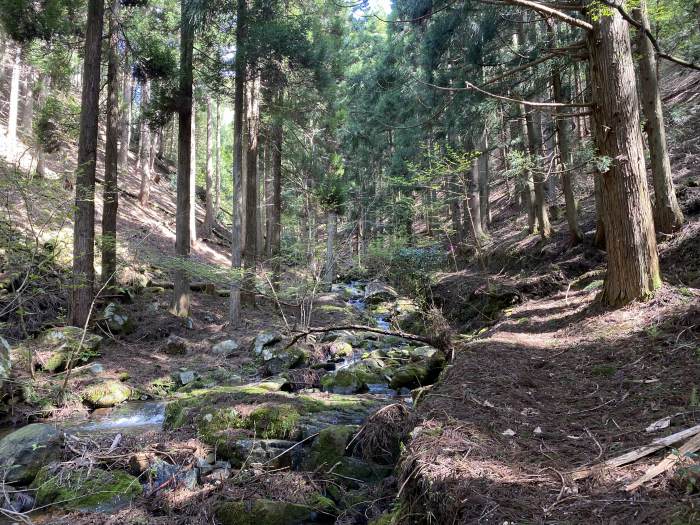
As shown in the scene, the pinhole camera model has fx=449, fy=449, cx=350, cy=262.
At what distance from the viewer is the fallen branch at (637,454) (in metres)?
2.57

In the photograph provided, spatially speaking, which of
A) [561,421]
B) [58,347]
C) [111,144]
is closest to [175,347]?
Result: [58,347]

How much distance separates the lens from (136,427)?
674 cm

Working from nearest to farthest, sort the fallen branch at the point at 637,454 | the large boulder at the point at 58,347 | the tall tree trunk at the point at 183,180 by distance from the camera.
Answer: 1. the fallen branch at the point at 637,454
2. the large boulder at the point at 58,347
3. the tall tree trunk at the point at 183,180

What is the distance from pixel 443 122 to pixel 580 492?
13763mm

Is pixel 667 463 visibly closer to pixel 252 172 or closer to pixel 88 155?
pixel 88 155

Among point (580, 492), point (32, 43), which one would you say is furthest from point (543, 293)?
point (32, 43)

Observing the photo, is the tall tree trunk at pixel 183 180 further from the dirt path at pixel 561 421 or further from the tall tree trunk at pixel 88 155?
the dirt path at pixel 561 421

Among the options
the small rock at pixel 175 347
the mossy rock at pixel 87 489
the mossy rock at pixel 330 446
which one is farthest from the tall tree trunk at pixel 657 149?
the small rock at pixel 175 347

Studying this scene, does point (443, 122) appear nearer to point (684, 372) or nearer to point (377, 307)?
point (377, 307)

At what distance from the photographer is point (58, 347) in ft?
27.8

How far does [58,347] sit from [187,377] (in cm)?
241

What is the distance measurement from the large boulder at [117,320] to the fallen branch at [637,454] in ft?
36.1

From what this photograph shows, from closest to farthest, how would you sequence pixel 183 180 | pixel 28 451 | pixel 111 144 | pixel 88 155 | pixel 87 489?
pixel 87 489
pixel 28 451
pixel 88 155
pixel 111 144
pixel 183 180

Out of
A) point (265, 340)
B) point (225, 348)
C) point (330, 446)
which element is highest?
point (265, 340)
